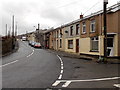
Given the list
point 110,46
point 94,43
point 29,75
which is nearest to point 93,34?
point 94,43

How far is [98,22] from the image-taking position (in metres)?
27.2

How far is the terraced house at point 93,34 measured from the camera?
79.9 feet

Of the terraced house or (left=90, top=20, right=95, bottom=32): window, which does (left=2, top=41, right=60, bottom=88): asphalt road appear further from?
(left=90, top=20, right=95, bottom=32): window

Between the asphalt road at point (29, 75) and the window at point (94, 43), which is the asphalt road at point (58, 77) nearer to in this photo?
the asphalt road at point (29, 75)

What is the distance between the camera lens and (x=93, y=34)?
28.6 meters

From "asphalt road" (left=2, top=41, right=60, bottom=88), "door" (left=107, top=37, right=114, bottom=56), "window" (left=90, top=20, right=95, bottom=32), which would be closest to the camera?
"asphalt road" (left=2, top=41, right=60, bottom=88)

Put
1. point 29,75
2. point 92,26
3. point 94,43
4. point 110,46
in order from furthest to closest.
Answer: point 92,26
point 94,43
point 110,46
point 29,75

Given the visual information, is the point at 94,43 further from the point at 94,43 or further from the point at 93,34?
the point at 93,34

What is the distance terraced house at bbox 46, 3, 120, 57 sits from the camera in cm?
2436

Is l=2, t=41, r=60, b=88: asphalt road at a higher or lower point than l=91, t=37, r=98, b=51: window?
lower

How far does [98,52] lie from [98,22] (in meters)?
3.73

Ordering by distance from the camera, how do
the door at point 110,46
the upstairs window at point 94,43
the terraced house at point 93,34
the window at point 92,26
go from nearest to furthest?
the terraced house at point 93,34 → the door at point 110,46 → the upstairs window at point 94,43 → the window at point 92,26

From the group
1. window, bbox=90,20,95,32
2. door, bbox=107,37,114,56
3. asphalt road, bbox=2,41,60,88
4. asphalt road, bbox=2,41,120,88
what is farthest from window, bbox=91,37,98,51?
asphalt road, bbox=2,41,120,88

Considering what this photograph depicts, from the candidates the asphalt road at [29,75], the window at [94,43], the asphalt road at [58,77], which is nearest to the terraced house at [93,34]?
the window at [94,43]
